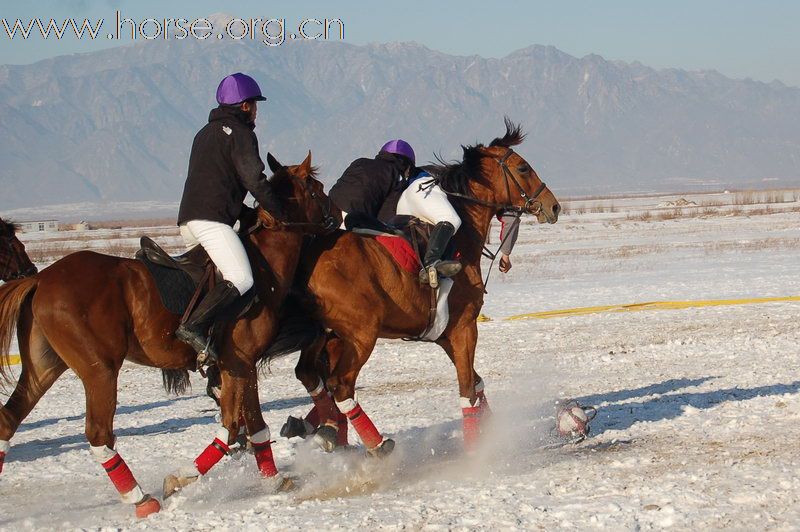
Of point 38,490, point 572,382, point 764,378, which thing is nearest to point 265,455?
point 38,490

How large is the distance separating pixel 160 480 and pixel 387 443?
1.89 m

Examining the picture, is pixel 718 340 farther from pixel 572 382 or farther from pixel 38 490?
pixel 38 490

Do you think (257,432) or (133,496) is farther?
(257,432)

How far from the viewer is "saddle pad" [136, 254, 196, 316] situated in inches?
294

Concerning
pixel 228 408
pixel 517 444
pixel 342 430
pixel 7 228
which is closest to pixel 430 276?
pixel 342 430

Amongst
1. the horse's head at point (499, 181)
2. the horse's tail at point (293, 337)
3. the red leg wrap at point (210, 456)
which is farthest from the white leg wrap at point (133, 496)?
the horse's head at point (499, 181)

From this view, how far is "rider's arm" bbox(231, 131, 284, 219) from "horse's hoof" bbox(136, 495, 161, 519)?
7.43ft

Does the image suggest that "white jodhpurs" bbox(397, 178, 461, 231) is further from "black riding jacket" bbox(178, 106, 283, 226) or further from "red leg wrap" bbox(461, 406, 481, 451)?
"black riding jacket" bbox(178, 106, 283, 226)

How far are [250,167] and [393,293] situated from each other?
1.71 meters

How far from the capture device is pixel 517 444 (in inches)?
371

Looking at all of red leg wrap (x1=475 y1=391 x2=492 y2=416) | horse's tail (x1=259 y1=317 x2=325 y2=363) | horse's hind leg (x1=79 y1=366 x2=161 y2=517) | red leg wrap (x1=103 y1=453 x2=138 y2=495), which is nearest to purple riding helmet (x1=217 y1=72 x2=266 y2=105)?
horse's tail (x1=259 y1=317 x2=325 y2=363)

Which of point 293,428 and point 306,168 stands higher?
point 306,168

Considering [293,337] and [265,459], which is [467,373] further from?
[265,459]

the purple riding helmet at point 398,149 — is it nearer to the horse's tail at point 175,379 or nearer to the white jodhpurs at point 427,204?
the white jodhpurs at point 427,204
